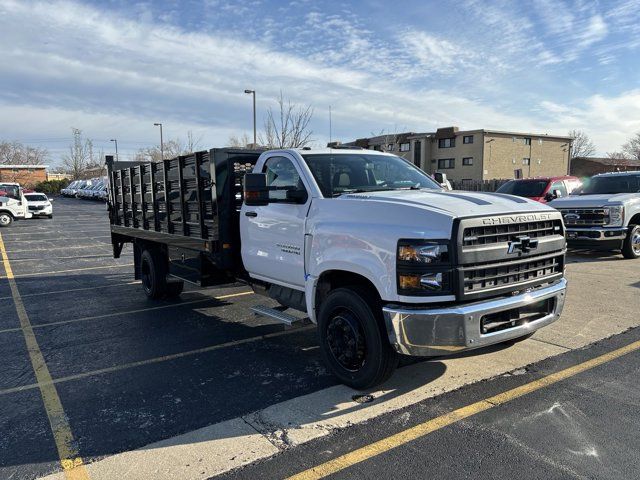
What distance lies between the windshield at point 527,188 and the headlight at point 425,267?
11.9 meters

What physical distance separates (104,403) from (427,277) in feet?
9.65

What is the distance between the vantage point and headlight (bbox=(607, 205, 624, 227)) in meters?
10.9

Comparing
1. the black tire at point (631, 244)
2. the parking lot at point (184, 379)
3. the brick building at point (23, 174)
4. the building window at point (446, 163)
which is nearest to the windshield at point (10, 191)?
the parking lot at point (184, 379)

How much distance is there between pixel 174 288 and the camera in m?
8.45

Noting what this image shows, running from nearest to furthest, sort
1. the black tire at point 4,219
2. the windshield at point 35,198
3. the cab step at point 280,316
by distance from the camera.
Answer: the cab step at point 280,316 → the black tire at point 4,219 → the windshield at point 35,198

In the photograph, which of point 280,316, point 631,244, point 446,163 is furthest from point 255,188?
point 446,163

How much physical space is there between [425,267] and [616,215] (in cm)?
917

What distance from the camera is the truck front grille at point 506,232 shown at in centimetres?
378

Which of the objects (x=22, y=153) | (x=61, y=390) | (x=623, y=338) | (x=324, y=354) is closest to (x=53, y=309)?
(x=61, y=390)

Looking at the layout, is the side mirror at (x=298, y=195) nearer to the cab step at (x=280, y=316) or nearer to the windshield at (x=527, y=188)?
the cab step at (x=280, y=316)

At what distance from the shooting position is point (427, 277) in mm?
3723

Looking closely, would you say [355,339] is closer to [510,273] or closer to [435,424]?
[435,424]

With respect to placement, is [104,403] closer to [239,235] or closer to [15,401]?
[15,401]

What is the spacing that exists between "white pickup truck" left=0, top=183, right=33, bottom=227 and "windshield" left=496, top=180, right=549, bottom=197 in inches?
956
